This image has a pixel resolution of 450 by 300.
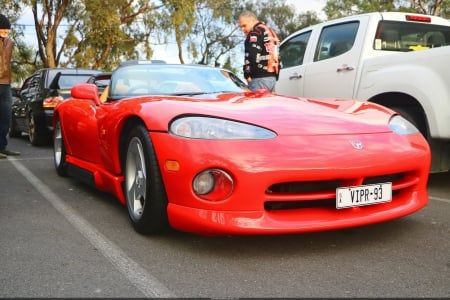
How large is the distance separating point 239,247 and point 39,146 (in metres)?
6.85

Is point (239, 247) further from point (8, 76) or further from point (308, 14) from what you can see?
point (308, 14)

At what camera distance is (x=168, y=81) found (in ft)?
14.3

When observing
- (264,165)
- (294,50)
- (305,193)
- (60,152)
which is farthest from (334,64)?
(264,165)

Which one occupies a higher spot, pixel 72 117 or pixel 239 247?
pixel 72 117

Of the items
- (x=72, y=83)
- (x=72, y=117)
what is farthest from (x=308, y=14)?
(x=72, y=117)

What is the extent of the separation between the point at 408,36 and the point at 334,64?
865 millimetres

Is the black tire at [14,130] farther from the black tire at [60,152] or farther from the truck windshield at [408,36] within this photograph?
the truck windshield at [408,36]

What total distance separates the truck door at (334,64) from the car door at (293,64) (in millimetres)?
147

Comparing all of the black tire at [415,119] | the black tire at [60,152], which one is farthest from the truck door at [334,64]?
the black tire at [60,152]

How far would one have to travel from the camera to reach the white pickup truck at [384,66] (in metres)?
4.57

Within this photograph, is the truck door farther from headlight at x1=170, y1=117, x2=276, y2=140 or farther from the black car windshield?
headlight at x1=170, y1=117, x2=276, y2=140

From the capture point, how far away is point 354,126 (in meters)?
3.22

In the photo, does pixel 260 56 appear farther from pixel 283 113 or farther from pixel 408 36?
pixel 283 113

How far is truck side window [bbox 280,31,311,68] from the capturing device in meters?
6.59
